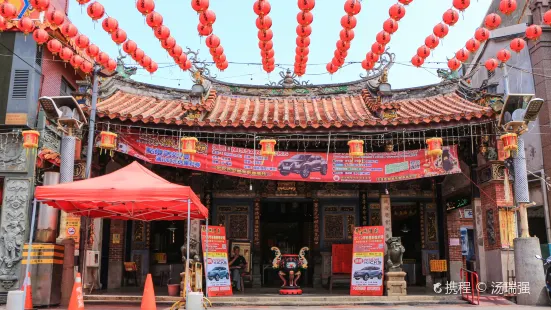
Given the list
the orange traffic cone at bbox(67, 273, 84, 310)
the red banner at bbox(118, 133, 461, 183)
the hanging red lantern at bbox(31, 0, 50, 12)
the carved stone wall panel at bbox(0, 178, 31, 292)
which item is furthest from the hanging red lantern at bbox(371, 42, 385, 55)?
the carved stone wall panel at bbox(0, 178, 31, 292)

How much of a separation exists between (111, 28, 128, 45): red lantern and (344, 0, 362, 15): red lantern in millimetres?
4484

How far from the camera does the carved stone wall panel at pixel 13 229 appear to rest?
36.6ft

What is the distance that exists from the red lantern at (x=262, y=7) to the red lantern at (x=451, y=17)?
3533 millimetres

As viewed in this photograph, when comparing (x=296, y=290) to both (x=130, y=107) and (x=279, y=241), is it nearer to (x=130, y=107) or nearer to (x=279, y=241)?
(x=279, y=241)

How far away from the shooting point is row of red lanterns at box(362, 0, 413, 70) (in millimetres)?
9266

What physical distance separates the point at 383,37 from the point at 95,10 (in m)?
5.62

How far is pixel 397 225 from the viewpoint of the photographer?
16516 millimetres

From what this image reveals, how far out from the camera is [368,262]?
12.1 m

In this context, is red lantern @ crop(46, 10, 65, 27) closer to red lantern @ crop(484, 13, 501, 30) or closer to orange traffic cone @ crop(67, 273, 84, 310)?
orange traffic cone @ crop(67, 273, 84, 310)

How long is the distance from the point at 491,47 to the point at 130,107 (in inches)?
602

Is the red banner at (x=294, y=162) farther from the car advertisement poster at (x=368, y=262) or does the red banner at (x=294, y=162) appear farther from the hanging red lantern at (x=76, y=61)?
the hanging red lantern at (x=76, y=61)

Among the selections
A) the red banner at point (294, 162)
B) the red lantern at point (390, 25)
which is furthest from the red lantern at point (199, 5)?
the red banner at point (294, 162)

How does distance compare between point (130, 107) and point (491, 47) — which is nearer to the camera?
point (130, 107)

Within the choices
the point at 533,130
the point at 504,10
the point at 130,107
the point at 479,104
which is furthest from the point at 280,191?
the point at 533,130
